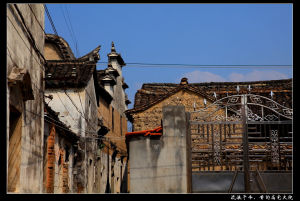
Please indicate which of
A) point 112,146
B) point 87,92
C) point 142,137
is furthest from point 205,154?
point 112,146

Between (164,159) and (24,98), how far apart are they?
3855 mm

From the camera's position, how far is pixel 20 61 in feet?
35.0

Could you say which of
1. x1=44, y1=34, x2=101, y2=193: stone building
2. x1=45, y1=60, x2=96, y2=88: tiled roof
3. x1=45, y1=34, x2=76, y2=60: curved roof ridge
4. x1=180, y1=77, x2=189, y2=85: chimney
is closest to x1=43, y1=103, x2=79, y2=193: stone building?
x1=44, y1=34, x2=101, y2=193: stone building

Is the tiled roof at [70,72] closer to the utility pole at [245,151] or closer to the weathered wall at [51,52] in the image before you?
the weathered wall at [51,52]

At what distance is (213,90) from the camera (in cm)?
3169

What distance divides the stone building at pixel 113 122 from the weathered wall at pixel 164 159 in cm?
1536

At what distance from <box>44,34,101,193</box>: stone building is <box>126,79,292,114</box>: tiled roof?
239cm

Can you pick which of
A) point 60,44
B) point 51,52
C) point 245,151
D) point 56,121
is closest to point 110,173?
point 51,52

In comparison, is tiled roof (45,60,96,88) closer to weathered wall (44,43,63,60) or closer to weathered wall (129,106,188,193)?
weathered wall (44,43,63,60)

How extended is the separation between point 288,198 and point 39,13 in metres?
7.65

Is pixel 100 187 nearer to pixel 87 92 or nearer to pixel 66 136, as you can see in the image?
pixel 87 92

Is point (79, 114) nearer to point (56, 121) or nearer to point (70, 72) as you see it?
point (70, 72)
